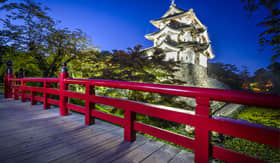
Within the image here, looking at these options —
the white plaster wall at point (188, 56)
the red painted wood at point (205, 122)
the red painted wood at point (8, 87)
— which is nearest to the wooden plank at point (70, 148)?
the red painted wood at point (205, 122)

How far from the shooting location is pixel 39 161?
4.30 feet

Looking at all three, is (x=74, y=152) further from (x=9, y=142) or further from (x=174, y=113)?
(x=174, y=113)

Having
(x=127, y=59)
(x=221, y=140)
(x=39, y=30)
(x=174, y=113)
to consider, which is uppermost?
(x=39, y=30)

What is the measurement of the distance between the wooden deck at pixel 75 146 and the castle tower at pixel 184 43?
48.7 feet

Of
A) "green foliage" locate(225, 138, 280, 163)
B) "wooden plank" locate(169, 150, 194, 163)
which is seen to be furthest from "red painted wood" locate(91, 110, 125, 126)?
"green foliage" locate(225, 138, 280, 163)

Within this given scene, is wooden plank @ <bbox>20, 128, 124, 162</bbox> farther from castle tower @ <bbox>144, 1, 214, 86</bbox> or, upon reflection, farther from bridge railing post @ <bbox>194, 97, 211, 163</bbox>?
castle tower @ <bbox>144, 1, 214, 86</bbox>

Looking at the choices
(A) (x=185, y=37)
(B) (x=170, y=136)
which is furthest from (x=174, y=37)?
(B) (x=170, y=136)

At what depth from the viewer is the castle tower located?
16.9m

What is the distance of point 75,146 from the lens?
161cm

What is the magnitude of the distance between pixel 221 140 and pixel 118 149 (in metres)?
6.55

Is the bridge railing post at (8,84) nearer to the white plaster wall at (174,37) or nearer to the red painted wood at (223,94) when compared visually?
the red painted wood at (223,94)

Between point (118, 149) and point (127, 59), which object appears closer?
point (118, 149)

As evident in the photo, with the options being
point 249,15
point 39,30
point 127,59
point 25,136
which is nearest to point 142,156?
point 25,136

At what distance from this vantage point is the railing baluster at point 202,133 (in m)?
1.16
